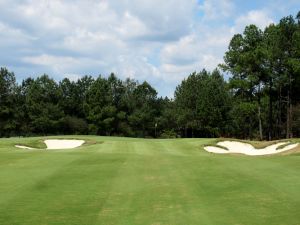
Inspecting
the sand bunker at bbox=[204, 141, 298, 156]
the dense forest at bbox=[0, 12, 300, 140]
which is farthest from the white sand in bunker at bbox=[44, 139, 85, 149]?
the dense forest at bbox=[0, 12, 300, 140]

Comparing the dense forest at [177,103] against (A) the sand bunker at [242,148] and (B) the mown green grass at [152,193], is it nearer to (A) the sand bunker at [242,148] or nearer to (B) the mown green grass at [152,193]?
(A) the sand bunker at [242,148]

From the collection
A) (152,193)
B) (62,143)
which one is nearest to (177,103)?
(62,143)

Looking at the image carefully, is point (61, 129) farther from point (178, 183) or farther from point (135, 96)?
point (178, 183)

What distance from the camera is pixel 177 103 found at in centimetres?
10362

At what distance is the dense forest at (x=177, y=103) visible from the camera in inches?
2717

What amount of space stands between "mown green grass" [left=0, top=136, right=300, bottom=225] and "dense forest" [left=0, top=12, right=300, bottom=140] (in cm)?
5040

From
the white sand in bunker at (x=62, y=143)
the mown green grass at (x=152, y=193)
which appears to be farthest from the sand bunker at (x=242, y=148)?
the mown green grass at (x=152, y=193)

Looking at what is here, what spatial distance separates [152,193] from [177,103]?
90.5 metres

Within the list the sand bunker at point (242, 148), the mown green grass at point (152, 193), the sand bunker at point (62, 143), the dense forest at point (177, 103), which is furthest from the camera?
the dense forest at point (177, 103)

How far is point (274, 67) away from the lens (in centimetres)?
6725

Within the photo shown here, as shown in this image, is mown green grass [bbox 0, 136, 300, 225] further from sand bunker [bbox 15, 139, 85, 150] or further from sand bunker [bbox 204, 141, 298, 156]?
sand bunker [bbox 15, 139, 85, 150]

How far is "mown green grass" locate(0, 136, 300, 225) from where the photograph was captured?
34.4 ft

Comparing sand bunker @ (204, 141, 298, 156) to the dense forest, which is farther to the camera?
the dense forest

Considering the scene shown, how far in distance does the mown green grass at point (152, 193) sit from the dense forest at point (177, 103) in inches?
1984
